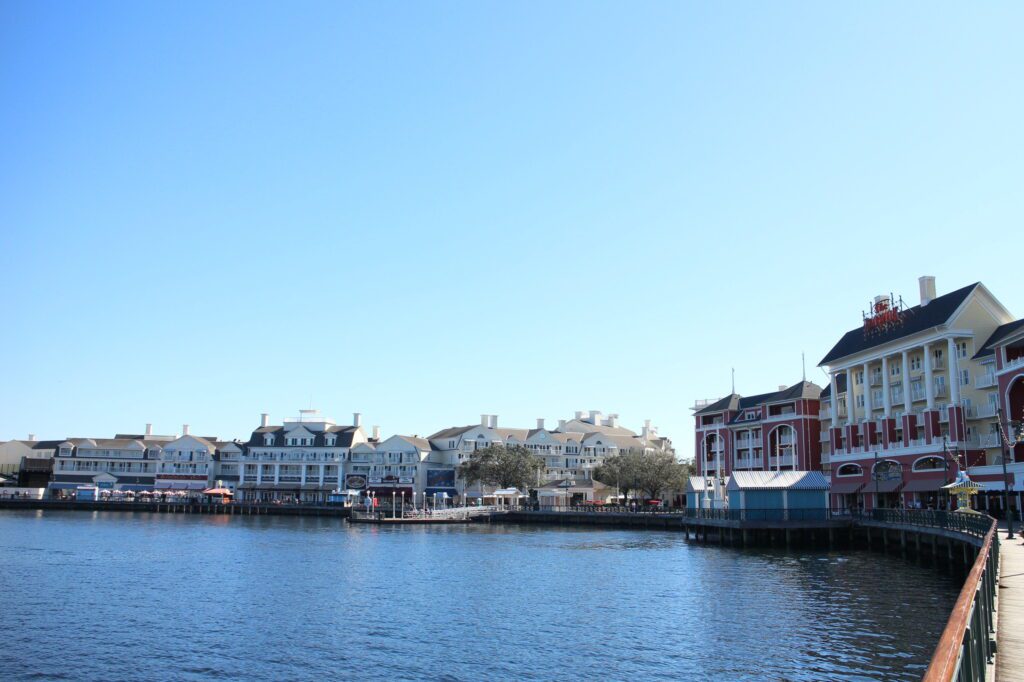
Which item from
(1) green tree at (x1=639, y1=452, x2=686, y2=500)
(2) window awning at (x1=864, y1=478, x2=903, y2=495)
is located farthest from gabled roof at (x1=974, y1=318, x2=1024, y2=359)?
(1) green tree at (x1=639, y1=452, x2=686, y2=500)

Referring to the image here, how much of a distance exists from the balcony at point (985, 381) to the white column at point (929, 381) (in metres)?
3.91

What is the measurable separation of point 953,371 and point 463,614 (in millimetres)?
54207

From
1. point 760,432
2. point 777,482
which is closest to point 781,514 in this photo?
point 777,482

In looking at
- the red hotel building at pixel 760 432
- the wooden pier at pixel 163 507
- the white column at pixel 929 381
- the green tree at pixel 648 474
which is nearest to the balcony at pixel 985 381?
the white column at pixel 929 381

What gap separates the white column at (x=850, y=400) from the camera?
83062 millimetres

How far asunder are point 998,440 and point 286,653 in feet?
193

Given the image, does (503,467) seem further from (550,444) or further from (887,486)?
(887,486)

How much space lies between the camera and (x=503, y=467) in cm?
12175

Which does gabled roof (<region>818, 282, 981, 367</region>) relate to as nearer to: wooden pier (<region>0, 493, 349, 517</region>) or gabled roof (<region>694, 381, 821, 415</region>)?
gabled roof (<region>694, 381, 821, 415</region>)

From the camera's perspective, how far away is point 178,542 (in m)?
68.9

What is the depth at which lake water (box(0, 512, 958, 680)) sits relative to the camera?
83.2ft

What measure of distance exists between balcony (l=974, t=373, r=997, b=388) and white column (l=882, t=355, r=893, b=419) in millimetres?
9772

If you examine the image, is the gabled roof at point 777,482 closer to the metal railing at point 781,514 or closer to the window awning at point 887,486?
the metal railing at point 781,514

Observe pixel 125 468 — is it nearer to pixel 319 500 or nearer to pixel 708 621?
pixel 319 500
